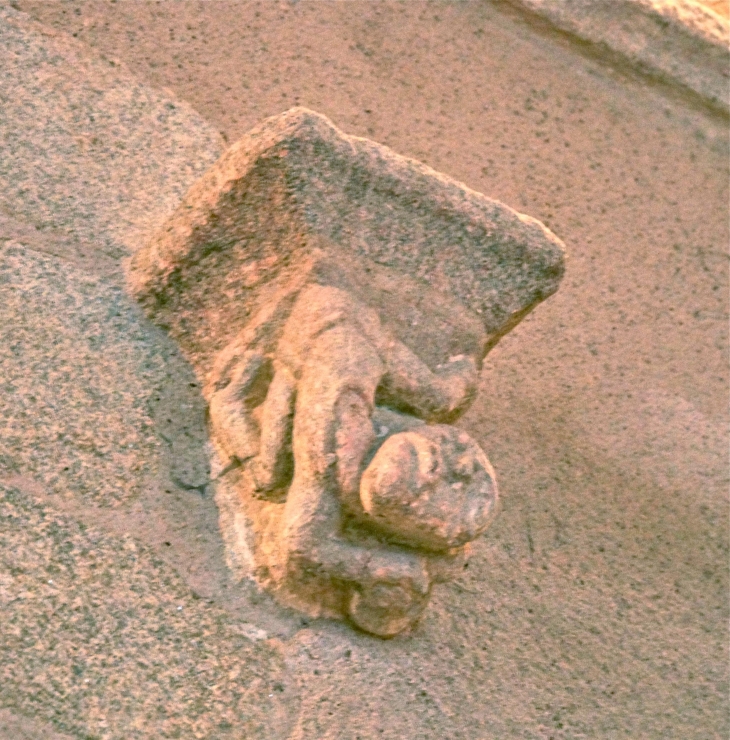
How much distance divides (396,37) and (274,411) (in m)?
0.86

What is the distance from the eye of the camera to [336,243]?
107 centimetres

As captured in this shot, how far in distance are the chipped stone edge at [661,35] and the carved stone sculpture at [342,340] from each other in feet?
2.44

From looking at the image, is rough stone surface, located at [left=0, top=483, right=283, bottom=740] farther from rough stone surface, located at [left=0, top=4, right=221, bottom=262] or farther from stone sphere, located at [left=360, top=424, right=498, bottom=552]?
rough stone surface, located at [left=0, top=4, right=221, bottom=262]

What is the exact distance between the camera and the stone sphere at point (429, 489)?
94cm

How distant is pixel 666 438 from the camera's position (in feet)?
5.03

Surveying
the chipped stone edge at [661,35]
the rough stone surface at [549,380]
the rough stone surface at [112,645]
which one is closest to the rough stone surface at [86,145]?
the rough stone surface at [549,380]

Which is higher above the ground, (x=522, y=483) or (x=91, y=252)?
(x=91, y=252)

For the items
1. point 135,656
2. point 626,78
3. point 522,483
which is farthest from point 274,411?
point 626,78

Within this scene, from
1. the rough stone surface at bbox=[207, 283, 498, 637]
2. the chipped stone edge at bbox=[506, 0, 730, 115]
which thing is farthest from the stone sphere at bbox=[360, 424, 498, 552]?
the chipped stone edge at bbox=[506, 0, 730, 115]

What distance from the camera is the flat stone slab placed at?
1038 mm

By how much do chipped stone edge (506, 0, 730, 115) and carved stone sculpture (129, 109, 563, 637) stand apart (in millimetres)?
745

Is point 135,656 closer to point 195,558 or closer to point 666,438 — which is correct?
point 195,558

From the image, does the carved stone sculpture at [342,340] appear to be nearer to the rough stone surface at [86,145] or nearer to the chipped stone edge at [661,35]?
the rough stone surface at [86,145]

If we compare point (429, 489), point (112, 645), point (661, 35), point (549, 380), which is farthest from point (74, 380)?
point (661, 35)
